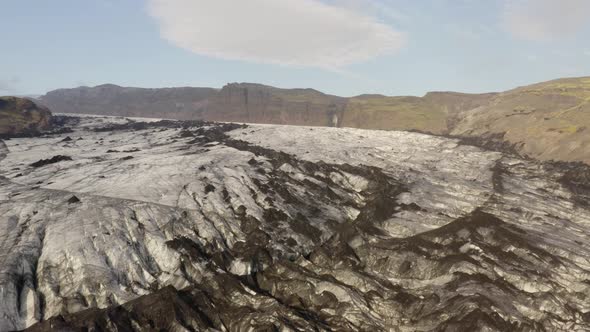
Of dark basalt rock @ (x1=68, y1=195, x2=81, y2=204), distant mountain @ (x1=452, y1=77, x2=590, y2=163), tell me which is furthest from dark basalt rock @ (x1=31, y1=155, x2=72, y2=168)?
distant mountain @ (x1=452, y1=77, x2=590, y2=163)

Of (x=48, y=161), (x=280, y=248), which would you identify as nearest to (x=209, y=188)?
(x=280, y=248)

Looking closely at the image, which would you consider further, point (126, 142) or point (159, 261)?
point (126, 142)

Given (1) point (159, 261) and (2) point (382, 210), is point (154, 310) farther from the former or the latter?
(2) point (382, 210)

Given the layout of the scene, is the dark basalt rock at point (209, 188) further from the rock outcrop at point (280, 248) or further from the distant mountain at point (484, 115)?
the distant mountain at point (484, 115)

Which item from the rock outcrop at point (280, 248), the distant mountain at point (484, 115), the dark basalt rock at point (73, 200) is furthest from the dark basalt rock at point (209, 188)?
the distant mountain at point (484, 115)

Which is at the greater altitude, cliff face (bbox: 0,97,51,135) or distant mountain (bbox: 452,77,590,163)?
distant mountain (bbox: 452,77,590,163)

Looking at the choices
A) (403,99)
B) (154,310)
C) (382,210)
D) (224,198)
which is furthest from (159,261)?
(403,99)

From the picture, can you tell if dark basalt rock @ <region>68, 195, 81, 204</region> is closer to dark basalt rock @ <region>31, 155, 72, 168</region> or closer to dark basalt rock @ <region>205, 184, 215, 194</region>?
dark basalt rock @ <region>205, 184, 215, 194</region>
